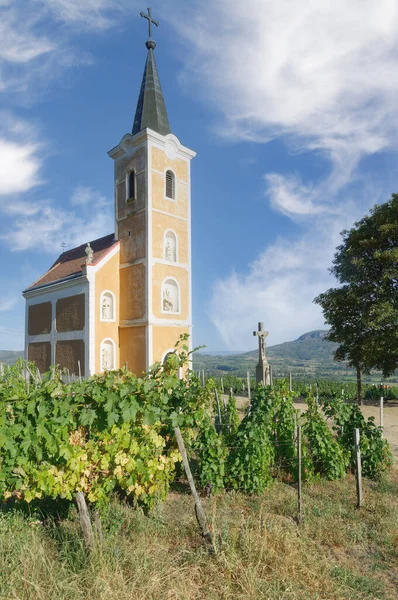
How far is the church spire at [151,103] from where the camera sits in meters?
22.4

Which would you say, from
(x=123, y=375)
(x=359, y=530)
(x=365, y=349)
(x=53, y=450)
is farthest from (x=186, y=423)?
(x=365, y=349)

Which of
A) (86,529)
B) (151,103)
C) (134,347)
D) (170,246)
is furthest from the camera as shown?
(151,103)

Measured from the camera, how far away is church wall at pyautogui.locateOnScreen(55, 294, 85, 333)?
2020 cm

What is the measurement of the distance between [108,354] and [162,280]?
16.4ft

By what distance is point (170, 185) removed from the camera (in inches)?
860

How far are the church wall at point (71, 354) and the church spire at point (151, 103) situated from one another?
42.9ft

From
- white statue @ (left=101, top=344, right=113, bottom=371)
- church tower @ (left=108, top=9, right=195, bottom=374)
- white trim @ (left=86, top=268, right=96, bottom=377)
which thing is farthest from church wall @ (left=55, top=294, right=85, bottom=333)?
church tower @ (left=108, top=9, right=195, bottom=374)

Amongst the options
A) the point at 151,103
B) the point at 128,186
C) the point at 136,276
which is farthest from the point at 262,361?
the point at 151,103

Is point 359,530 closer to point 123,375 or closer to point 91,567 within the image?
point 91,567

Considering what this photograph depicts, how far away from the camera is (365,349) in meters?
18.1

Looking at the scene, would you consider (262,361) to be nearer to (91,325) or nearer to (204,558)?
(91,325)

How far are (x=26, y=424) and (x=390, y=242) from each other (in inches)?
741

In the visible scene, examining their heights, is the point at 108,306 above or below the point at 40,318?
above

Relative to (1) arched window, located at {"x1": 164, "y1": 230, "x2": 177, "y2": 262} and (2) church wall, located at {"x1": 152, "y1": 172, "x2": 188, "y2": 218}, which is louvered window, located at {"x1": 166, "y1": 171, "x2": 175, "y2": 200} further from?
(1) arched window, located at {"x1": 164, "y1": 230, "x2": 177, "y2": 262}
